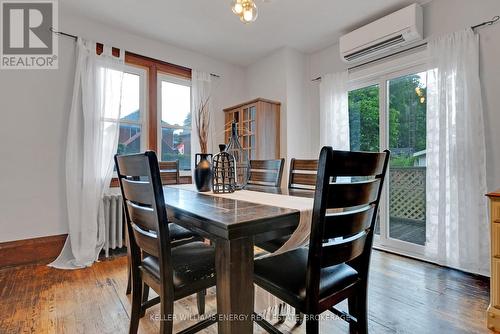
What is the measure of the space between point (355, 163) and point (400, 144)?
7.39 ft

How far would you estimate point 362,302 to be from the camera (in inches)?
46.1

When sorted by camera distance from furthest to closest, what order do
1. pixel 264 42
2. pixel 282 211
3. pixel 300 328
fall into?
1. pixel 264 42
2. pixel 300 328
3. pixel 282 211

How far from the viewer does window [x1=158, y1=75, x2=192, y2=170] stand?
10.8 feet

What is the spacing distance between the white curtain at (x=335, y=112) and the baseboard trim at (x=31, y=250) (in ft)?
10.1

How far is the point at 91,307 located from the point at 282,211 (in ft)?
5.17

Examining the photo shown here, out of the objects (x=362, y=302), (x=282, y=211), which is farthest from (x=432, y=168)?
(x=282, y=211)

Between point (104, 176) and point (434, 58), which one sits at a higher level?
point (434, 58)

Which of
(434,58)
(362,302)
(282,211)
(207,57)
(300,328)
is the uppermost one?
(207,57)

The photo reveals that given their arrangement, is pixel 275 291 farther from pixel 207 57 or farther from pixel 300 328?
pixel 207 57

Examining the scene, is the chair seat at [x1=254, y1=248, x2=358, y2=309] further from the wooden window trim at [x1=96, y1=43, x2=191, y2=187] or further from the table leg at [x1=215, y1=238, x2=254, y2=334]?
the wooden window trim at [x1=96, y1=43, x2=191, y2=187]

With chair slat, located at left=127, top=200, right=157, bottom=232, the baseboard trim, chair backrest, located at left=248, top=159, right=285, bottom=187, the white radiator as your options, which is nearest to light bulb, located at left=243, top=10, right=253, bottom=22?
chair backrest, located at left=248, top=159, right=285, bottom=187

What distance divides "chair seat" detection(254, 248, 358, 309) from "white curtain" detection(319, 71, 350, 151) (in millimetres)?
2120

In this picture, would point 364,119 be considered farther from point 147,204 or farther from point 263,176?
point 147,204

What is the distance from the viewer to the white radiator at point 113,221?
2.69m
